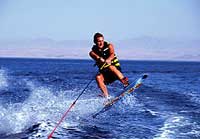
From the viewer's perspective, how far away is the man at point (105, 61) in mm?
10258

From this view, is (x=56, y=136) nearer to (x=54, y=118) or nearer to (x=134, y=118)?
(x=54, y=118)

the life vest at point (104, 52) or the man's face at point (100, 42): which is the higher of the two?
the man's face at point (100, 42)

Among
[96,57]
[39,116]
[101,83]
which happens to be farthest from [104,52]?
[39,116]

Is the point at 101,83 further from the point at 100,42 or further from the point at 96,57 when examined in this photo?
the point at 100,42

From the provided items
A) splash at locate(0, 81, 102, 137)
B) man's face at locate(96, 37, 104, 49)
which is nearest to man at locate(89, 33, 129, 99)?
man's face at locate(96, 37, 104, 49)

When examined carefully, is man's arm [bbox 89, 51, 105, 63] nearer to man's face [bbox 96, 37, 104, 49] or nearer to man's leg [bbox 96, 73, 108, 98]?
man's face [bbox 96, 37, 104, 49]

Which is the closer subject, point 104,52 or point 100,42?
point 100,42

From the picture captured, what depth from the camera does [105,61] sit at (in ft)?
33.6

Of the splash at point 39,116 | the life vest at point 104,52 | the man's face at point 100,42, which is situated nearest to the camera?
the man's face at point 100,42

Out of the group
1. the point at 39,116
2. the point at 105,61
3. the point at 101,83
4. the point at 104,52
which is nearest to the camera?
the point at 105,61

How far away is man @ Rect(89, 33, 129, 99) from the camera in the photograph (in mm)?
10258

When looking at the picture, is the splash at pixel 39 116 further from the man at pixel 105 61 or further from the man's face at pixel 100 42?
the man's face at pixel 100 42

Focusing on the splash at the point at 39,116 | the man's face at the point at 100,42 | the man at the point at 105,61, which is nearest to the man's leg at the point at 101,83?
the man at the point at 105,61

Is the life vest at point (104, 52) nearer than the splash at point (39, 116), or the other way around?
the life vest at point (104, 52)
